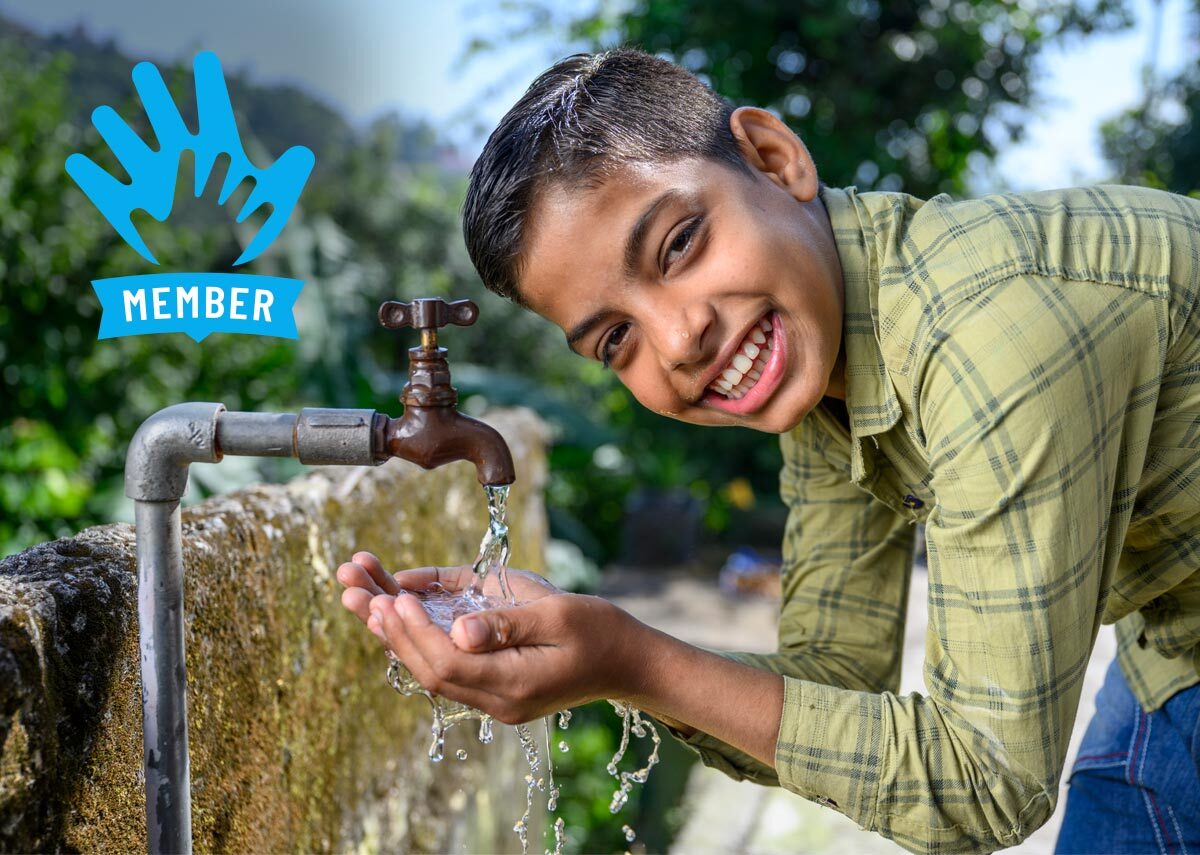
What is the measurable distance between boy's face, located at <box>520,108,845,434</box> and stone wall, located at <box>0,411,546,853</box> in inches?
23.3

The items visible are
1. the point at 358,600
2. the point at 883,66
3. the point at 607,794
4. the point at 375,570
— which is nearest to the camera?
the point at 358,600

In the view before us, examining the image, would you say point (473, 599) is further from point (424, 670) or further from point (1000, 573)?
point (1000, 573)

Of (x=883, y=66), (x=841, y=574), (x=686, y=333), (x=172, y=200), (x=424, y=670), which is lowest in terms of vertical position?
(x=424, y=670)

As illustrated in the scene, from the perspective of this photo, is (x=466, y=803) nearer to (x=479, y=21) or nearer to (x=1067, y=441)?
(x=1067, y=441)

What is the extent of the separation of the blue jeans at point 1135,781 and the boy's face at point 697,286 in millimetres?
848

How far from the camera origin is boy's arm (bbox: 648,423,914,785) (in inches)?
68.7

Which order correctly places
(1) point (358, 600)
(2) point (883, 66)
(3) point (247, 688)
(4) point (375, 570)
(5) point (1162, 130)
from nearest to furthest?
(1) point (358, 600) < (4) point (375, 570) < (3) point (247, 688) < (2) point (883, 66) < (5) point (1162, 130)

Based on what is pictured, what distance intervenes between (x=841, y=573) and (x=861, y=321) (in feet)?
1.70

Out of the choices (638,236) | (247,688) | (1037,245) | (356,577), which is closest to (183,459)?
(356,577)

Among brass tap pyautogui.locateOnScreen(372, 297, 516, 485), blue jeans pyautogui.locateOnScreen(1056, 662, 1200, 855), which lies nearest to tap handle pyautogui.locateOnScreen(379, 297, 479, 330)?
brass tap pyautogui.locateOnScreen(372, 297, 516, 485)

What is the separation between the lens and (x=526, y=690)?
3.66ft

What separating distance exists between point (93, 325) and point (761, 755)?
3.63 meters

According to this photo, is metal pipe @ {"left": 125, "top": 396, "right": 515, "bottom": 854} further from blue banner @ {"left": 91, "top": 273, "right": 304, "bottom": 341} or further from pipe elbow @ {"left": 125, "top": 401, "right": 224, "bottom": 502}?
blue banner @ {"left": 91, "top": 273, "right": 304, "bottom": 341}

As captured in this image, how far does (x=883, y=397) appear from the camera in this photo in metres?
1.40
